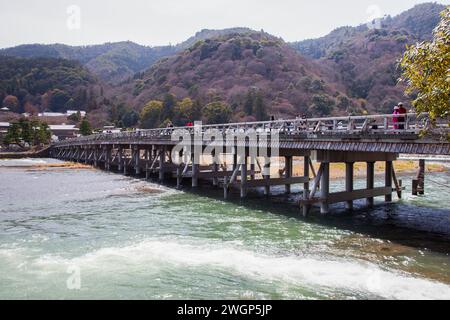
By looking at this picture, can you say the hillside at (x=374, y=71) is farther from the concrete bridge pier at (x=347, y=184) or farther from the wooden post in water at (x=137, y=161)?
the concrete bridge pier at (x=347, y=184)

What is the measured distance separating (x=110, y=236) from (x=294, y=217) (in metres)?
8.82

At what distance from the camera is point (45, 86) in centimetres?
17700

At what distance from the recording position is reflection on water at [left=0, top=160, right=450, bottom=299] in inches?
420

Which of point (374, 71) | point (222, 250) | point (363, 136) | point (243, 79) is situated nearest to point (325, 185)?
point (363, 136)

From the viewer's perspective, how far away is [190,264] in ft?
41.7

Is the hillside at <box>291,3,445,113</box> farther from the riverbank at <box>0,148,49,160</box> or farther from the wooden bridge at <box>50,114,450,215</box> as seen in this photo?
the wooden bridge at <box>50,114,450,215</box>

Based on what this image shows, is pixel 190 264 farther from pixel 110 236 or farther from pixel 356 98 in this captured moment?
pixel 356 98

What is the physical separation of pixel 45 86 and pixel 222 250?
604ft

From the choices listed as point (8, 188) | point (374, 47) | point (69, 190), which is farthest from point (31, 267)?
point (374, 47)

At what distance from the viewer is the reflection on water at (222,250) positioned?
35.0ft

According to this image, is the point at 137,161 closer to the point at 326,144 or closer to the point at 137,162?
the point at 137,162

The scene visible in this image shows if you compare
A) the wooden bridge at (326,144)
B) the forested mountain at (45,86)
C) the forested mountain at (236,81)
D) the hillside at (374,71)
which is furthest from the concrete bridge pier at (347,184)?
the forested mountain at (45,86)

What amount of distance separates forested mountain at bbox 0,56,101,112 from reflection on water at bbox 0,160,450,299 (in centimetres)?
15156
